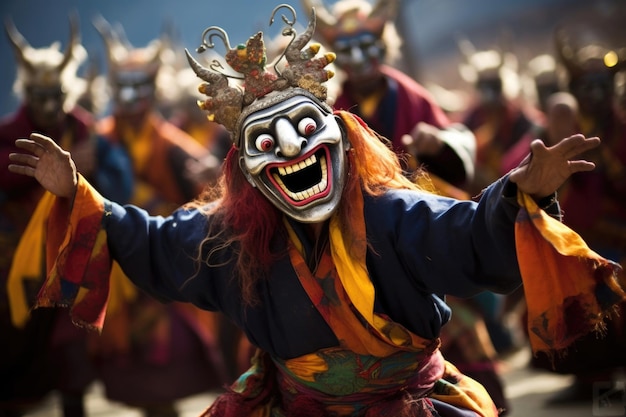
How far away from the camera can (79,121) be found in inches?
235

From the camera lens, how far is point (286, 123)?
123 inches

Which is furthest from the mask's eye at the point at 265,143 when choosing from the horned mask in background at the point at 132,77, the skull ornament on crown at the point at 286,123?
the horned mask in background at the point at 132,77

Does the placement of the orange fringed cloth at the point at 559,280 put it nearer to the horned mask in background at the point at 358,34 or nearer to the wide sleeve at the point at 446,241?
the wide sleeve at the point at 446,241

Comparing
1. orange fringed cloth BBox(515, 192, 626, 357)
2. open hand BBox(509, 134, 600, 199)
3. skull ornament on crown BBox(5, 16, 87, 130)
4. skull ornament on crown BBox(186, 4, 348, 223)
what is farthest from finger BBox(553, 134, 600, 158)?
skull ornament on crown BBox(5, 16, 87, 130)

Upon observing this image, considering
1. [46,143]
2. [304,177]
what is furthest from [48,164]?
[304,177]

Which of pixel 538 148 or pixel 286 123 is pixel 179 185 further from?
pixel 538 148

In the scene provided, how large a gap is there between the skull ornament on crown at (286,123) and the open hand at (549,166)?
0.70 meters

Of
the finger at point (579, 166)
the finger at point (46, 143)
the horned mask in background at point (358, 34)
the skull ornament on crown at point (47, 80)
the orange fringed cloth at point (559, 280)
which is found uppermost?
the skull ornament on crown at point (47, 80)

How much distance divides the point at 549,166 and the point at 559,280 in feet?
1.07

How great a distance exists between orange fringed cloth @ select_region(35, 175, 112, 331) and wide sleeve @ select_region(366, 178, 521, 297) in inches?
37.3

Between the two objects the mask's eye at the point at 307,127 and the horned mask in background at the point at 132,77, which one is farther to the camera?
the horned mask in background at the point at 132,77

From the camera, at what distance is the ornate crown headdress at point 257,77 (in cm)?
320

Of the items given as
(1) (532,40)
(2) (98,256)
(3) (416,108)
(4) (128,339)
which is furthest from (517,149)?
(1) (532,40)

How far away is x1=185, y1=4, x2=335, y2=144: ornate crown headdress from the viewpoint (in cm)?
320
